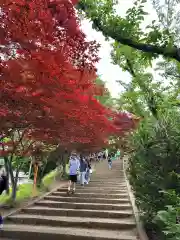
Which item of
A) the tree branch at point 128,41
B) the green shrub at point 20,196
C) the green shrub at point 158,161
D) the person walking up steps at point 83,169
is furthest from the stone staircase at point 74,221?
the tree branch at point 128,41

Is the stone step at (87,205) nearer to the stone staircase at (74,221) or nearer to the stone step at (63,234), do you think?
the stone staircase at (74,221)

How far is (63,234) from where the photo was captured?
22.4 feet

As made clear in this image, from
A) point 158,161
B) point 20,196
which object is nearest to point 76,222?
point 158,161

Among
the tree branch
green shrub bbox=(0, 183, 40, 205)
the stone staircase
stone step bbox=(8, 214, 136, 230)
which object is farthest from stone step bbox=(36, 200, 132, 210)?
the tree branch

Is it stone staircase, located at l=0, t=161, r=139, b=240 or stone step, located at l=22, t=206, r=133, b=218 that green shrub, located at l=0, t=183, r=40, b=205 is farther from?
stone step, located at l=22, t=206, r=133, b=218

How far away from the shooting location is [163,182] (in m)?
5.64

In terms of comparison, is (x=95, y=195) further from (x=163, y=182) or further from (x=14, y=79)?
(x=14, y=79)

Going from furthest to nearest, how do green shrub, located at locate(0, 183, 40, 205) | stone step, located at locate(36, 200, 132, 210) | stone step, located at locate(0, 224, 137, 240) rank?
green shrub, located at locate(0, 183, 40, 205), stone step, located at locate(36, 200, 132, 210), stone step, located at locate(0, 224, 137, 240)

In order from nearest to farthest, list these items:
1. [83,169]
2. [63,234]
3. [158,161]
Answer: [158,161], [63,234], [83,169]

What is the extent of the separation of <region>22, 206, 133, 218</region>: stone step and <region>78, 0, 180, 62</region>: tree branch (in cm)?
544

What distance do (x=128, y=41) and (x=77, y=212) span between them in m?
5.83

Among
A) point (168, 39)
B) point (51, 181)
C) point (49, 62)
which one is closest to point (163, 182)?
point (168, 39)

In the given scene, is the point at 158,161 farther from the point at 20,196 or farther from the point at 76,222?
the point at 20,196

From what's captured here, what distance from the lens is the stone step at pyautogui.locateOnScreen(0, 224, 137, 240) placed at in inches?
263
